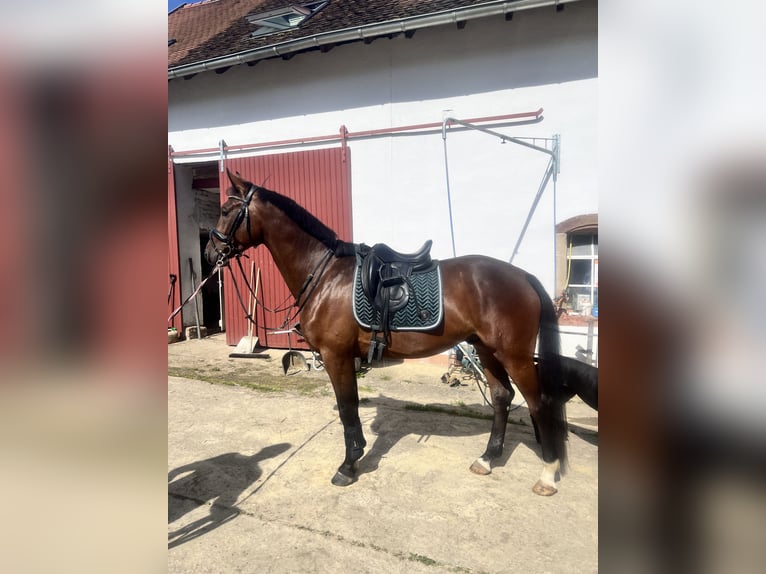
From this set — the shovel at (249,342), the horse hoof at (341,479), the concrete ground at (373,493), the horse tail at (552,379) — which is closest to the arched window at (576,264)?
the concrete ground at (373,493)

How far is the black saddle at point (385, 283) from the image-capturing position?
114 inches

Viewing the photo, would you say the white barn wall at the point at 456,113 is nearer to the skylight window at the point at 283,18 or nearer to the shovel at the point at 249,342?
the skylight window at the point at 283,18

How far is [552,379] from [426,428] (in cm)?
140

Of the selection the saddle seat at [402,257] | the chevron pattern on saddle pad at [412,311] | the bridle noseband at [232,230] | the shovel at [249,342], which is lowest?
the shovel at [249,342]

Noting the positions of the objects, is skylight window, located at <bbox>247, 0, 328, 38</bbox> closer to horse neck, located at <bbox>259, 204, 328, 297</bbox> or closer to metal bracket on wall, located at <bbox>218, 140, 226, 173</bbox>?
metal bracket on wall, located at <bbox>218, 140, 226, 173</bbox>

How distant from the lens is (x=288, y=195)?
6715 mm

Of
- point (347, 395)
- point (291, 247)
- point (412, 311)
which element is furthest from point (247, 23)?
point (347, 395)

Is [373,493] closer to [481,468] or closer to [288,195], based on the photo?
[481,468]

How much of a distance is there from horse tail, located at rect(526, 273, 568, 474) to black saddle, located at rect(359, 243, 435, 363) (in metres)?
0.84

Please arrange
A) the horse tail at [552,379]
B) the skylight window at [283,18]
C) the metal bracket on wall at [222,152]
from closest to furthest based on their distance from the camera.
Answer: the horse tail at [552,379] → the metal bracket on wall at [222,152] → the skylight window at [283,18]
